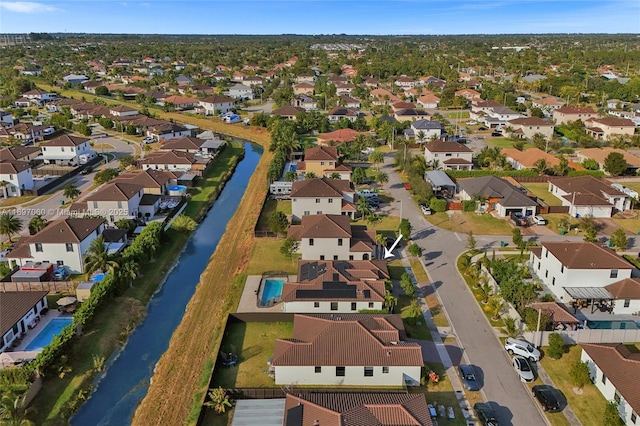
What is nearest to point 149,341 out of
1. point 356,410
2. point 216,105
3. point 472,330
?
point 356,410

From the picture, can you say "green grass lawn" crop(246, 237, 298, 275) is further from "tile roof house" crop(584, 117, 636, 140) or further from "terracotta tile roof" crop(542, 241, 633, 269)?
"tile roof house" crop(584, 117, 636, 140)

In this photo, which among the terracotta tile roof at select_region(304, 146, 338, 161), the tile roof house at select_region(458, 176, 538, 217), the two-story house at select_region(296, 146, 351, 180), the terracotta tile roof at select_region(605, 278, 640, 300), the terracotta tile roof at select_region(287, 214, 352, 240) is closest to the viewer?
the terracotta tile roof at select_region(605, 278, 640, 300)

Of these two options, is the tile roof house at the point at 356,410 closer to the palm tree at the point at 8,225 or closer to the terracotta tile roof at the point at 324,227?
the terracotta tile roof at the point at 324,227

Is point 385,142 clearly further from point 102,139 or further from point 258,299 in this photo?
point 258,299

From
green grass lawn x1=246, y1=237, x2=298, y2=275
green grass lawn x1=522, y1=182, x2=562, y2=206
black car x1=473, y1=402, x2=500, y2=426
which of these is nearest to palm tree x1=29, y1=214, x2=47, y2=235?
green grass lawn x1=246, y1=237, x2=298, y2=275

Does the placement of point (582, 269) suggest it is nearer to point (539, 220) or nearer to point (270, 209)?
point (539, 220)
